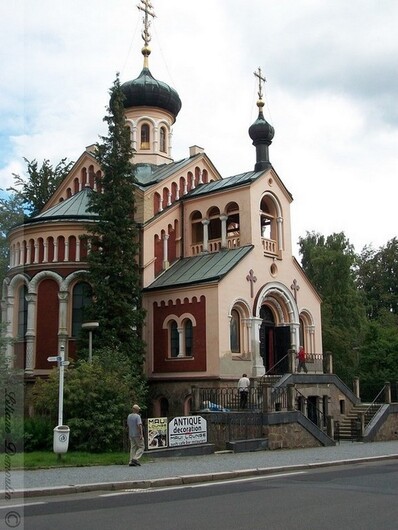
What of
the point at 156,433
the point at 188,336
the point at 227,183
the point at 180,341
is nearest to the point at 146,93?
the point at 227,183

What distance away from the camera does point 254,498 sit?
495 inches

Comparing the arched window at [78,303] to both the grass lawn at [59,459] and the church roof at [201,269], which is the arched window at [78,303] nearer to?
the church roof at [201,269]

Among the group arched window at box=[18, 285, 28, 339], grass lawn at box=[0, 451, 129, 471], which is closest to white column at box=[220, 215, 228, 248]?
Answer: arched window at box=[18, 285, 28, 339]

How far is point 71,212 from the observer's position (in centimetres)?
3281

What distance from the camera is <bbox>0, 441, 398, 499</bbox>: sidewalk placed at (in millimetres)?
14305

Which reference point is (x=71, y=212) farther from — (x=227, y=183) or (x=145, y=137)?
(x=145, y=137)

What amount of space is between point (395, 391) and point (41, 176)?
28.9m

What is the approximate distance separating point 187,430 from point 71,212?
14.6m

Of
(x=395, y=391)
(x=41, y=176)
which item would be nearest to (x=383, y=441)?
(x=395, y=391)

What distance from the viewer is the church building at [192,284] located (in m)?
29.8

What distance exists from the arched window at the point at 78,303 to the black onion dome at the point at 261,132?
10950 mm

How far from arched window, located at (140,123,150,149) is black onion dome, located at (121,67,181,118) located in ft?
4.06

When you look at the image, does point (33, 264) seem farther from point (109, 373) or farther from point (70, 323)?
point (109, 373)

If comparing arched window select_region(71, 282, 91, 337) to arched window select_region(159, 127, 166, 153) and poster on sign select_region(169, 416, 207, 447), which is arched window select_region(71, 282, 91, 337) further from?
arched window select_region(159, 127, 166, 153)
